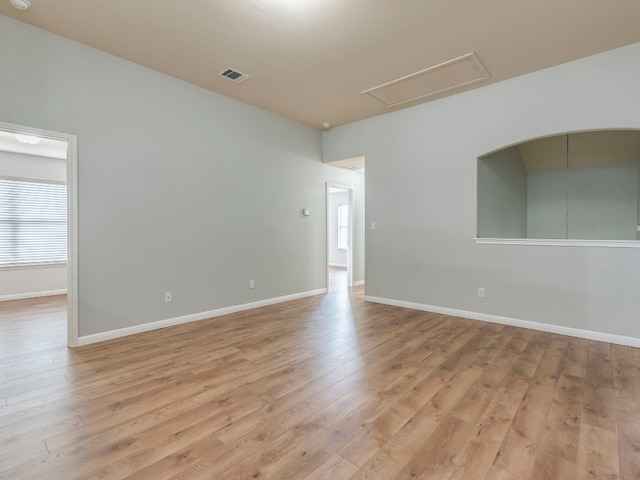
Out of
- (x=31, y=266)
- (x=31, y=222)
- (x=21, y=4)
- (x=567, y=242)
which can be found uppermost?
(x=21, y=4)

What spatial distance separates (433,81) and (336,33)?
1.52 m

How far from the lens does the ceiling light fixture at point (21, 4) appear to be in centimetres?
250

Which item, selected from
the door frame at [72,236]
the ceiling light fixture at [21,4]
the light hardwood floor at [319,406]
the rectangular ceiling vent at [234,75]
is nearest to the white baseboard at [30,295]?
the light hardwood floor at [319,406]

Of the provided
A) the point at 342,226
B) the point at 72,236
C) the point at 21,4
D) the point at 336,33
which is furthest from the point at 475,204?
the point at 342,226

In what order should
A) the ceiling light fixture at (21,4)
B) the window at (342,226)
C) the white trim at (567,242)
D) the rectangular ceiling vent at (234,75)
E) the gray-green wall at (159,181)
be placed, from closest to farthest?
1. the ceiling light fixture at (21,4)
2. the gray-green wall at (159,181)
3. the white trim at (567,242)
4. the rectangular ceiling vent at (234,75)
5. the window at (342,226)

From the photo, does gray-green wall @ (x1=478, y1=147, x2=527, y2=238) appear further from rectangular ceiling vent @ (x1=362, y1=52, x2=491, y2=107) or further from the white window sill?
the white window sill

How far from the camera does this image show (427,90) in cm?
406

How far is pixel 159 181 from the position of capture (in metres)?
3.70

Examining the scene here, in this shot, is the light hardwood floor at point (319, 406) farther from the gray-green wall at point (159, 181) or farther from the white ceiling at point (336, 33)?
the white ceiling at point (336, 33)

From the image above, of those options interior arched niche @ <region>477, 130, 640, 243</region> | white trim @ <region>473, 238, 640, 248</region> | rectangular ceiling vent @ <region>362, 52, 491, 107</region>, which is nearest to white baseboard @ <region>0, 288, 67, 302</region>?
rectangular ceiling vent @ <region>362, 52, 491, 107</region>

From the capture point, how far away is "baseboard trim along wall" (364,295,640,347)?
3.22 meters

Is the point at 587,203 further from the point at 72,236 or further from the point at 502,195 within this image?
the point at 72,236

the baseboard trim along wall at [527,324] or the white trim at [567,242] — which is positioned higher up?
the white trim at [567,242]

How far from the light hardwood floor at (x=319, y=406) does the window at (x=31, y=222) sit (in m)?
2.66
